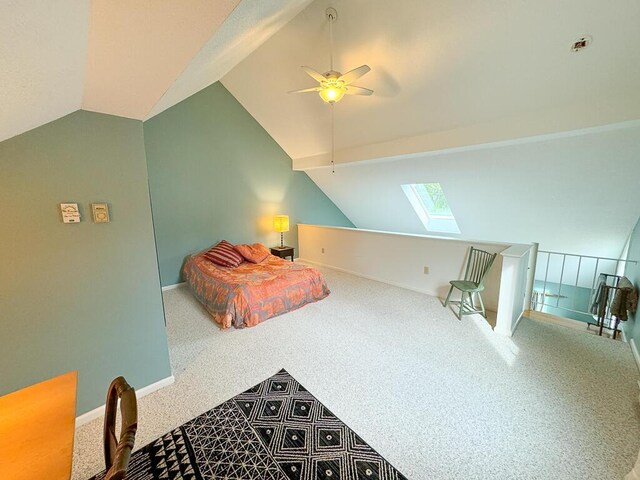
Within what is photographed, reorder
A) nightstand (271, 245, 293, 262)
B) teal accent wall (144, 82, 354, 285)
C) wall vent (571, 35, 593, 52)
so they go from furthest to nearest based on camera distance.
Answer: nightstand (271, 245, 293, 262)
teal accent wall (144, 82, 354, 285)
wall vent (571, 35, 593, 52)

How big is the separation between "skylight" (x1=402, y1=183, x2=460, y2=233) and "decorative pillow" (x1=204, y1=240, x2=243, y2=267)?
339 cm

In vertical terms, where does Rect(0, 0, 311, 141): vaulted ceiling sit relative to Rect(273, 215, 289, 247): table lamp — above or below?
above

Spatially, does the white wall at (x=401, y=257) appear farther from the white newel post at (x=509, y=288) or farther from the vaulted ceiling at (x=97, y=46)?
the vaulted ceiling at (x=97, y=46)

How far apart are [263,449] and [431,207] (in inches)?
208

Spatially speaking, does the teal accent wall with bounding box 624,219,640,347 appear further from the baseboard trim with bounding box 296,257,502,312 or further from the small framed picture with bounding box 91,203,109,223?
the small framed picture with bounding box 91,203,109,223

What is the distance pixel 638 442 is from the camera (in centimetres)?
152

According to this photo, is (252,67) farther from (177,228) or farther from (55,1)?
(55,1)

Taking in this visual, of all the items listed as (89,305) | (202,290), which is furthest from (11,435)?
(202,290)

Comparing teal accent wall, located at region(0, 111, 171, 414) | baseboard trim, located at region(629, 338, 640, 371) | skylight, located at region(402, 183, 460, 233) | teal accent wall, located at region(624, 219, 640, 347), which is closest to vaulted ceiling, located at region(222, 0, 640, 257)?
teal accent wall, located at region(624, 219, 640, 347)

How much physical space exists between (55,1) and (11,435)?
4.01 feet

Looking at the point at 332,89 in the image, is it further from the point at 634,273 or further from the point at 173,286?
the point at 634,273

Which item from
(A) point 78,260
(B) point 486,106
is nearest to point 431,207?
(B) point 486,106

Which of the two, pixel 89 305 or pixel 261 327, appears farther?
pixel 261 327

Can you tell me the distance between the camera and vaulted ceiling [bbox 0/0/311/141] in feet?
2.16
